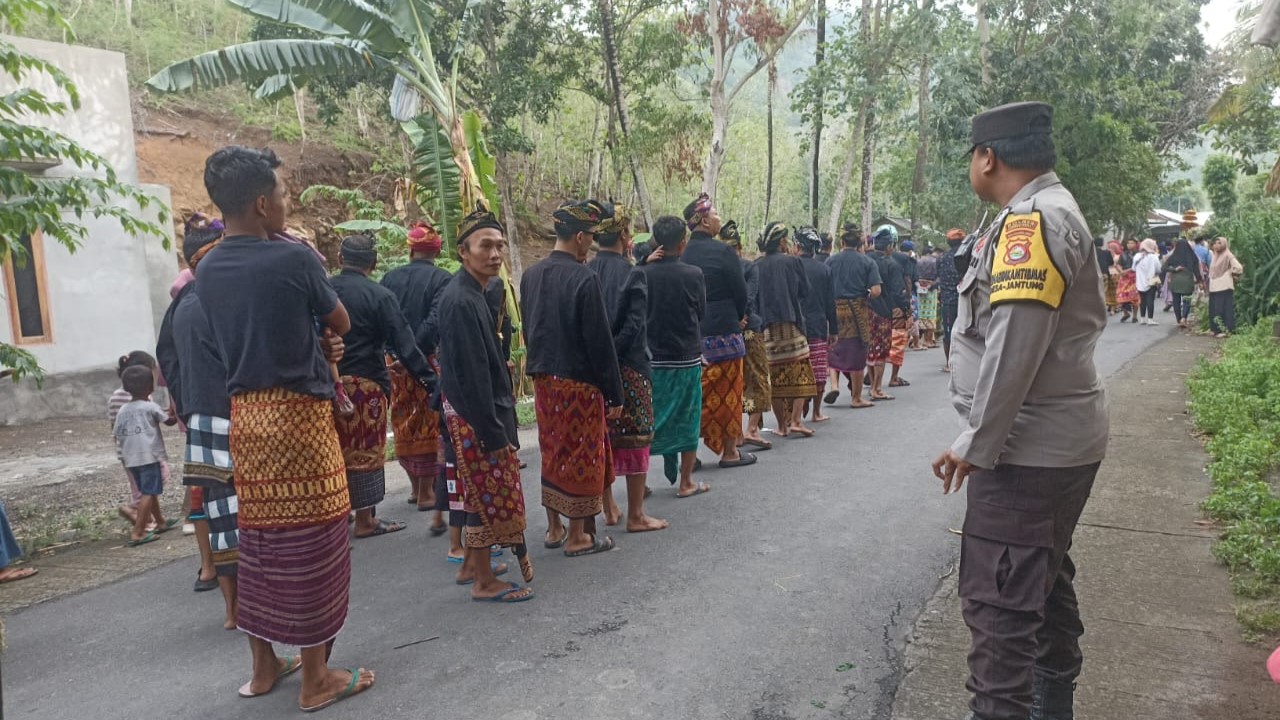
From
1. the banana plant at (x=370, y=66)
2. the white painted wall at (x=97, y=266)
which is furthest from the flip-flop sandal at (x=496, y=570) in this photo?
the white painted wall at (x=97, y=266)

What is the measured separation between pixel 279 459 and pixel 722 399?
13.6 feet

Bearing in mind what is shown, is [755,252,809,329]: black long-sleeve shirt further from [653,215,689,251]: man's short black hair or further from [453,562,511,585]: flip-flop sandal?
[453,562,511,585]: flip-flop sandal

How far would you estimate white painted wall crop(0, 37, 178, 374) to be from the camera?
1047 centimetres

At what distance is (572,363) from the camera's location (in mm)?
4875

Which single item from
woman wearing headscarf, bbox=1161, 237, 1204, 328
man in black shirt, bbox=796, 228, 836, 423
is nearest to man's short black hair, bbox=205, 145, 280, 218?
man in black shirt, bbox=796, 228, 836, 423

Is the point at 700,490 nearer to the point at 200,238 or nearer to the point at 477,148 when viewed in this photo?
the point at 200,238

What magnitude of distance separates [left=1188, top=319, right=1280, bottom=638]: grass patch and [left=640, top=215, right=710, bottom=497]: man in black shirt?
3.26m

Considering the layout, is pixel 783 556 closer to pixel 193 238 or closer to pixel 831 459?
pixel 831 459

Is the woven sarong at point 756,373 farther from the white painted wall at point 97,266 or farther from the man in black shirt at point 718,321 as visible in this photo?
the white painted wall at point 97,266

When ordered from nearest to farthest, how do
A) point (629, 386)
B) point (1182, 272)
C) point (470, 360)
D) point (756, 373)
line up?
1. point (470, 360)
2. point (629, 386)
3. point (756, 373)
4. point (1182, 272)

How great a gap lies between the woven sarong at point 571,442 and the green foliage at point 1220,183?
40.0 m

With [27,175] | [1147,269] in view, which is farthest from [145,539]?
[1147,269]

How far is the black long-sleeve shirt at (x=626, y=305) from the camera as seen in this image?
17.6 ft

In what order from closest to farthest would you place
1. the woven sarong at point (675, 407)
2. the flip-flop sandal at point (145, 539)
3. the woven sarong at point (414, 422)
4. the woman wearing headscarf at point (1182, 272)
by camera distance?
the flip-flop sandal at point (145, 539)
the woven sarong at point (414, 422)
the woven sarong at point (675, 407)
the woman wearing headscarf at point (1182, 272)
